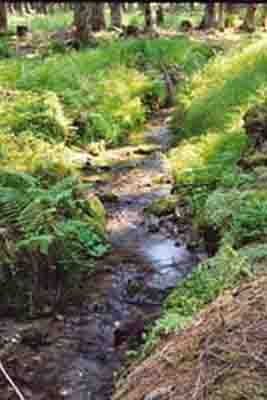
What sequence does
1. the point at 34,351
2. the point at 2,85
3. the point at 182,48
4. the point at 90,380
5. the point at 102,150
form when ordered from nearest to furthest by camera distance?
the point at 90,380
the point at 34,351
the point at 102,150
the point at 2,85
the point at 182,48

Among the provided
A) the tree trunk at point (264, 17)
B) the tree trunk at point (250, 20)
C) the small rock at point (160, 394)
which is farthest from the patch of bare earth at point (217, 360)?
the tree trunk at point (264, 17)

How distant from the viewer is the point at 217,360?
328cm

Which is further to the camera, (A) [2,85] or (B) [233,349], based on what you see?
(A) [2,85]

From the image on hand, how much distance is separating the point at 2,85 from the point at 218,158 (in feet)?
19.2

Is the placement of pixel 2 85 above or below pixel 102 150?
above

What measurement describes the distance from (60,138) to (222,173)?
363 cm

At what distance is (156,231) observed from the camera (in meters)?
8.16

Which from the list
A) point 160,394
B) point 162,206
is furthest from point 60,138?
point 160,394

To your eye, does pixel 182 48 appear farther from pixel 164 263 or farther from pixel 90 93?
pixel 164 263

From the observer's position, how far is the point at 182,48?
20.2 m

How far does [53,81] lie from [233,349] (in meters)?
11.4

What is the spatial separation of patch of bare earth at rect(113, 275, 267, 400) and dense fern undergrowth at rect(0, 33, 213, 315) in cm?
265

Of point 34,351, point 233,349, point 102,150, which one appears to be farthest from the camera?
point 102,150

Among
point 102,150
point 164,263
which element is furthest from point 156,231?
point 102,150
